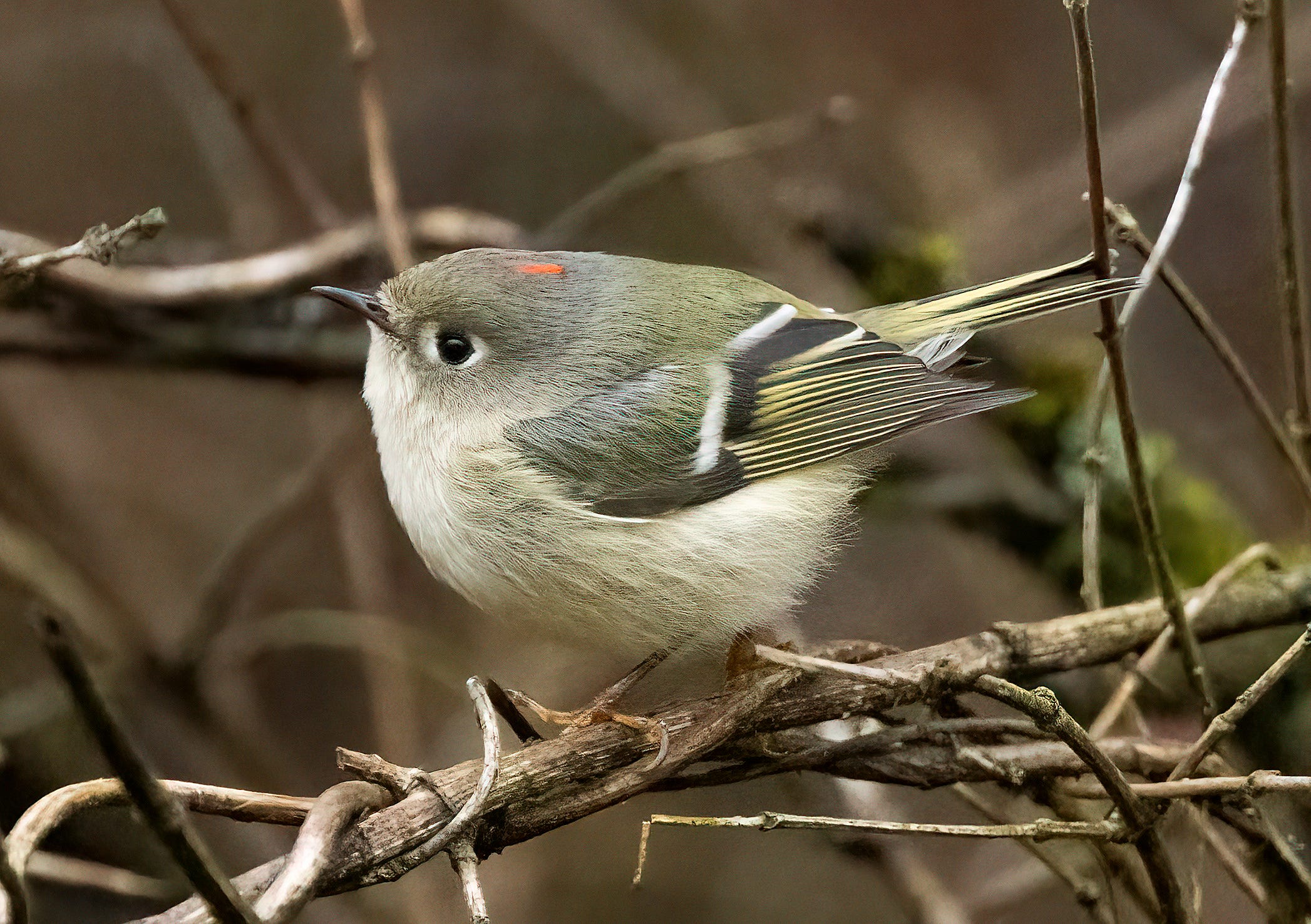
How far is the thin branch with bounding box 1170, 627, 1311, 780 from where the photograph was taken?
1059mm

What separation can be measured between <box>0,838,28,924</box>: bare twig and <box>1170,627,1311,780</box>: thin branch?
1.02m

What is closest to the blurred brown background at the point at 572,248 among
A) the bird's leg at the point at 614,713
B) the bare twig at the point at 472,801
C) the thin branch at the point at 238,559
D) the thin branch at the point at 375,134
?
the thin branch at the point at 238,559

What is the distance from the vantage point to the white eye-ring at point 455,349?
1403mm

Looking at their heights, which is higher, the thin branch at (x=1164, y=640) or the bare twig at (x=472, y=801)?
the thin branch at (x=1164, y=640)

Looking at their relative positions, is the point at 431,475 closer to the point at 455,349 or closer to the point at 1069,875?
the point at 455,349

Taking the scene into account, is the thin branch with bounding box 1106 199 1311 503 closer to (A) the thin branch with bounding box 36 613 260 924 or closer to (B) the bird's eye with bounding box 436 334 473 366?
(B) the bird's eye with bounding box 436 334 473 366

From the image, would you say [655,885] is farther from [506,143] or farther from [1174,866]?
[506,143]

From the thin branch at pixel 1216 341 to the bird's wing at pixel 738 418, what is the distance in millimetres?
221

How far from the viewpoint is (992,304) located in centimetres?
158

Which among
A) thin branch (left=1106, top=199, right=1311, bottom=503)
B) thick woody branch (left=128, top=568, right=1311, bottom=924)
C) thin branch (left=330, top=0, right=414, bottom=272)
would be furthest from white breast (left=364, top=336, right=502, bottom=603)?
thin branch (left=1106, top=199, right=1311, bottom=503)

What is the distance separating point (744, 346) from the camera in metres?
1.49

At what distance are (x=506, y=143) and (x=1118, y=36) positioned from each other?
4.75ft

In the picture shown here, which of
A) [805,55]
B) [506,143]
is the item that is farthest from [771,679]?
[805,55]

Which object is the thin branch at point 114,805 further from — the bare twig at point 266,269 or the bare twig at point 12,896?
the bare twig at point 266,269
